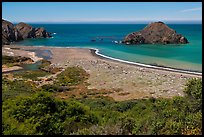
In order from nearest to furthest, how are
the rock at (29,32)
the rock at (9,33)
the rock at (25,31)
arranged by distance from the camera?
the rock at (9,33) < the rock at (25,31) < the rock at (29,32)

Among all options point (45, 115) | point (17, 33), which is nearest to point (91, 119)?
point (45, 115)

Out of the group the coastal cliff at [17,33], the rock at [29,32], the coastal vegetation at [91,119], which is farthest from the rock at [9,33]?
the coastal vegetation at [91,119]

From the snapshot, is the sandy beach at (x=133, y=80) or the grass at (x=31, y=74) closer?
the sandy beach at (x=133, y=80)

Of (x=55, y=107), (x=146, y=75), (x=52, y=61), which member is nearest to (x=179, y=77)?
(x=146, y=75)

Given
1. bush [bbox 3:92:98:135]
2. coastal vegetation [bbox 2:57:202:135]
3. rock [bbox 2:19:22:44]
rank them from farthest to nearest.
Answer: rock [bbox 2:19:22:44] → bush [bbox 3:92:98:135] → coastal vegetation [bbox 2:57:202:135]

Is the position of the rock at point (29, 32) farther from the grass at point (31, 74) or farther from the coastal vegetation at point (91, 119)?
the coastal vegetation at point (91, 119)

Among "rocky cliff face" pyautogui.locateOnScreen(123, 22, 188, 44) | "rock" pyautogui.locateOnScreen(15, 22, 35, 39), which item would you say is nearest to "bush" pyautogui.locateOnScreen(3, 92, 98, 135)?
"rocky cliff face" pyautogui.locateOnScreen(123, 22, 188, 44)

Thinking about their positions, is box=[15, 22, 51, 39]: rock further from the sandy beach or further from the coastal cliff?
the sandy beach
